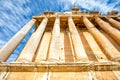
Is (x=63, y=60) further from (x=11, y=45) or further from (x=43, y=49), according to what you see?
(x=11, y=45)

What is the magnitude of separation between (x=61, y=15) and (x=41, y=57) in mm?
7624

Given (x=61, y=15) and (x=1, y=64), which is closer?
(x=1, y=64)

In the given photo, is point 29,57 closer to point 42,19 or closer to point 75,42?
point 75,42

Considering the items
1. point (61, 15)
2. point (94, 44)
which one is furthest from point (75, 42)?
point (61, 15)

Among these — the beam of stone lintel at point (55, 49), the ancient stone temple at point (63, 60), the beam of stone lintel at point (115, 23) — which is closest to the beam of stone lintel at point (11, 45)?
the ancient stone temple at point (63, 60)

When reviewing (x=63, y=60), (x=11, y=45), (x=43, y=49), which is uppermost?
(x=43, y=49)

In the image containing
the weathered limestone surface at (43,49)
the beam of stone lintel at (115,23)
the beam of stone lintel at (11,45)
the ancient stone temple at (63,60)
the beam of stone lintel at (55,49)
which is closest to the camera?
the ancient stone temple at (63,60)

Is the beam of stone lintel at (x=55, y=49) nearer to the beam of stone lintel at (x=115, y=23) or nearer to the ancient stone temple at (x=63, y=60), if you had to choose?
the ancient stone temple at (x=63, y=60)

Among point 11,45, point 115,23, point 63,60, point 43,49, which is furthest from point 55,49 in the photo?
point 115,23

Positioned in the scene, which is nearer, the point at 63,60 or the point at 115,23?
the point at 63,60

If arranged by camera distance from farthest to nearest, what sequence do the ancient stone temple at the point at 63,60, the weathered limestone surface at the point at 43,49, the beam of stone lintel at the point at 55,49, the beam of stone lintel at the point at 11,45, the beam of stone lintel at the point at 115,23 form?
the beam of stone lintel at the point at 115,23 < the weathered limestone surface at the point at 43,49 < the beam of stone lintel at the point at 11,45 < the beam of stone lintel at the point at 55,49 < the ancient stone temple at the point at 63,60

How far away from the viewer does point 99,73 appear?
684cm

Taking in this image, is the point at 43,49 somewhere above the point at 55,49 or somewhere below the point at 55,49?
above

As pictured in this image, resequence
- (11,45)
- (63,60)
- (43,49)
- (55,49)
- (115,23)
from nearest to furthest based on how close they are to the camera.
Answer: (55,49), (11,45), (63,60), (43,49), (115,23)
